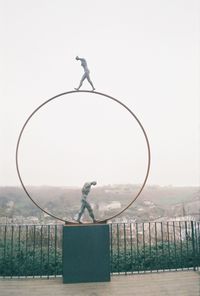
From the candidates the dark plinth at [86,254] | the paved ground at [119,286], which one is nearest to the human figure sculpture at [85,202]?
the dark plinth at [86,254]

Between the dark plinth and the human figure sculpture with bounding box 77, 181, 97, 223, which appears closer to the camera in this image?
the dark plinth

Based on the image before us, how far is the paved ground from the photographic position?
11.5 feet

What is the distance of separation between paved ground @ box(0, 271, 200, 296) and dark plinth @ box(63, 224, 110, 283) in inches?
4.3

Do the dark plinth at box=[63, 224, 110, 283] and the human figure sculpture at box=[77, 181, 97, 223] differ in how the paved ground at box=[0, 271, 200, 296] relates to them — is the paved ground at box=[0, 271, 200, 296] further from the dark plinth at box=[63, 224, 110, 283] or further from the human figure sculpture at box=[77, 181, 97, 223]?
the human figure sculpture at box=[77, 181, 97, 223]

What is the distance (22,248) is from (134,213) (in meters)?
2.61

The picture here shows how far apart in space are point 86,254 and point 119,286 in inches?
23.2

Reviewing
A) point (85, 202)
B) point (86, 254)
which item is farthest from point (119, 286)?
point (85, 202)

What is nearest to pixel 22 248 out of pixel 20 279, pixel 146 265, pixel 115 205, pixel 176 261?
pixel 20 279

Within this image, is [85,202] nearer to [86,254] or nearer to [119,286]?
[86,254]

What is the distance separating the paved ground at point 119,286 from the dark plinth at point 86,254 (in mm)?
109

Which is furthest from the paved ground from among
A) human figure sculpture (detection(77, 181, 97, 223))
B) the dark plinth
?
human figure sculpture (detection(77, 181, 97, 223))

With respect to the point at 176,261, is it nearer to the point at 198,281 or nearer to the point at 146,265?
the point at 146,265

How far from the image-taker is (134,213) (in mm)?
6656

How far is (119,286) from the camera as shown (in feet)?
12.3
